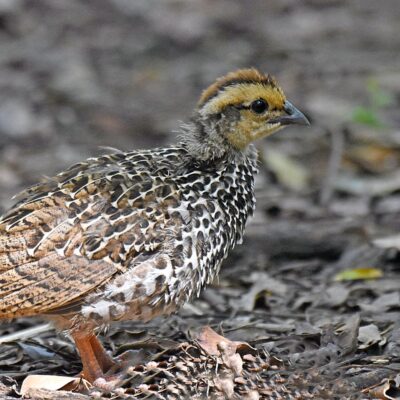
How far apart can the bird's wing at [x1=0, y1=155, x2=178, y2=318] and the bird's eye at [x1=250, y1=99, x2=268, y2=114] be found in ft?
3.19

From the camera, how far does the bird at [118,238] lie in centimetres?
523

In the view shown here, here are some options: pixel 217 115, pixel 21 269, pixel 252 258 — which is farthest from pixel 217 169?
pixel 252 258

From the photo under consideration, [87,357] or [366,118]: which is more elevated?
[366,118]

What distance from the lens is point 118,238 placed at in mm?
5320

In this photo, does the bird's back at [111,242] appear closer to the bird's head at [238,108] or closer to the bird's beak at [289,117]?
the bird's head at [238,108]

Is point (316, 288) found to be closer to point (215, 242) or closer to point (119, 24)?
point (215, 242)

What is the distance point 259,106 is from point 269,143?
4.23 m

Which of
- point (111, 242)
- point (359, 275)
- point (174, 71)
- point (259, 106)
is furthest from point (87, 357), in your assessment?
point (174, 71)

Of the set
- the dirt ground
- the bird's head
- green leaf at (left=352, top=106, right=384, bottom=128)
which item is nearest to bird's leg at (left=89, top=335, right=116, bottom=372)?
the dirt ground

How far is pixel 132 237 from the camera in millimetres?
5324

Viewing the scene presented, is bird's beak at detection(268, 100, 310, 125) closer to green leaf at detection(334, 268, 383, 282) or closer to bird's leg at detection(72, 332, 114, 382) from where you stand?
green leaf at detection(334, 268, 383, 282)

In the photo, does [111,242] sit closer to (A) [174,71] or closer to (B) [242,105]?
(B) [242,105]

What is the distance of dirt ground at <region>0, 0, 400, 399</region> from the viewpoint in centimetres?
586

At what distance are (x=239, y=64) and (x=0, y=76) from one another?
10.0 feet
